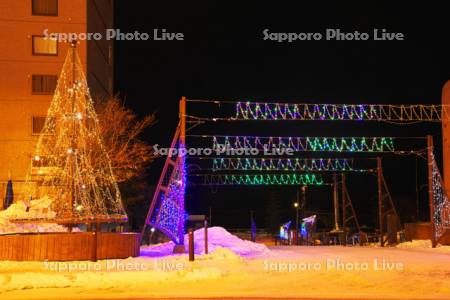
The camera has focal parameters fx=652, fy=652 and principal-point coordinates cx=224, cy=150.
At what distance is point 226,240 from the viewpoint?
3011 cm

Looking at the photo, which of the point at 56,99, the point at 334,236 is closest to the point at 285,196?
the point at 334,236

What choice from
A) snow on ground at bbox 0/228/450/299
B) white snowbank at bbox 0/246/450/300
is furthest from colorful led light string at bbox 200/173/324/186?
white snowbank at bbox 0/246/450/300

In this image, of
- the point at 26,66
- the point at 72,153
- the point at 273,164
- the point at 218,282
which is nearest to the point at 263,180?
the point at 273,164

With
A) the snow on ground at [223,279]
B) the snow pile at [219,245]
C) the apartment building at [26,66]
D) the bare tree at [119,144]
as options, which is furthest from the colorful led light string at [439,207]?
the apartment building at [26,66]

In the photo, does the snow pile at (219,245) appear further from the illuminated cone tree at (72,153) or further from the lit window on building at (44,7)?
the lit window on building at (44,7)

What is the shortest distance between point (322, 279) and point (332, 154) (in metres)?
58.3

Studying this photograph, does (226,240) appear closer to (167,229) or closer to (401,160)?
(167,229)

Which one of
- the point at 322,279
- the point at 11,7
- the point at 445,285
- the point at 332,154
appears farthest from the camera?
the point at 332,154

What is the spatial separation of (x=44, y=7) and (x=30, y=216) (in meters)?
23.5

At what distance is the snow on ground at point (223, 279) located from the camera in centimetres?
1398

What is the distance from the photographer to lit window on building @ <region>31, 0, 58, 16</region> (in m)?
43.6

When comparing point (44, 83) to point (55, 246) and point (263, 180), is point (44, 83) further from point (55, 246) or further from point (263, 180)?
point (55, 246)

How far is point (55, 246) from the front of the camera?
20172 mm

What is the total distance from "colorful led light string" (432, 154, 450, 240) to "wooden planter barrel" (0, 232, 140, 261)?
1851 centimetres
